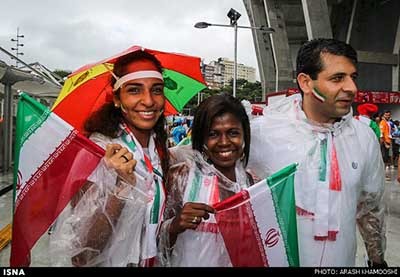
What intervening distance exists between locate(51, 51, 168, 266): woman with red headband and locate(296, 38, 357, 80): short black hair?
0.71 m

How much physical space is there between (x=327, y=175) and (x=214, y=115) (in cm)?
57

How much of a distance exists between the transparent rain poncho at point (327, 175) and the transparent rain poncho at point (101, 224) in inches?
27.4

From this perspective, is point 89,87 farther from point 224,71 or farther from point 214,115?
point 224,71

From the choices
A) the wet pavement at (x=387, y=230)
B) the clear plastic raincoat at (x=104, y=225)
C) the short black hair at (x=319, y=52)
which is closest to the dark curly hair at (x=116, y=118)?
the clear plastic raincoat at (x=104, y=225)

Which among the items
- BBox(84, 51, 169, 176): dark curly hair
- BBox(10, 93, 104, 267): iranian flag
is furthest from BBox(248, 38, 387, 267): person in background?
BBox(10, 93, 104, 267): iranian flag

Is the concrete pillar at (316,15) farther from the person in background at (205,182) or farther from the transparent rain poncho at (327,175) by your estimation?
the person in background at (205,182)

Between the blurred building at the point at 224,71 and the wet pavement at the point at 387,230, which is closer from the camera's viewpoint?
the wet pavement at the point at 387,230

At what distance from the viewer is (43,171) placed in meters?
1.61

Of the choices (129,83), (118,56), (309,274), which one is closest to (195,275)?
(309,274)

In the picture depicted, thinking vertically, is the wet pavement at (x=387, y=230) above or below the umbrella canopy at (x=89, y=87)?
below

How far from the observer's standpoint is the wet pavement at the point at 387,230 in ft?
7.06

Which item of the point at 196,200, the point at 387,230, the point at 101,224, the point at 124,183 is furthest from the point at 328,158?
the point at 387,230

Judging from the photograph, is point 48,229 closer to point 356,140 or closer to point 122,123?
point 122,123

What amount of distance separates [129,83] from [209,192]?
555mm
